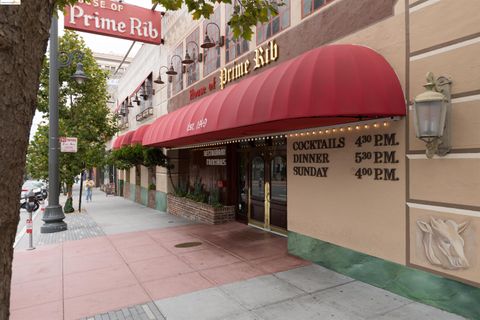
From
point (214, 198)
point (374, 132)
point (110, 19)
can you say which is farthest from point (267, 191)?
point (110, 19)

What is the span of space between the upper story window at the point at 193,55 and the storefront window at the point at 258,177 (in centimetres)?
457

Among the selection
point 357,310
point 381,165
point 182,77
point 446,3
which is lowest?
point 357,310

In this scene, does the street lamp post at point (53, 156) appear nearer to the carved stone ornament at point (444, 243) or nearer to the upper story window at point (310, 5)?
the upper story window at point (310, 5)

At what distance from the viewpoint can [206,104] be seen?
878cm

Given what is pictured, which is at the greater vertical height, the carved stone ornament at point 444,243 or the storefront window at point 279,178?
the storefront window at point 279,178

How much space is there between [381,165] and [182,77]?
1077 cm

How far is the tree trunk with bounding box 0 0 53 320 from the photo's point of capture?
1.49 meters

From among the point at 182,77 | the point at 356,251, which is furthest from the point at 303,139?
the point at 182,77

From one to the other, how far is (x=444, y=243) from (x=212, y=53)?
9496 millimetres

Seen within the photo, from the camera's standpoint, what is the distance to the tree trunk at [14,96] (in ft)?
4.89

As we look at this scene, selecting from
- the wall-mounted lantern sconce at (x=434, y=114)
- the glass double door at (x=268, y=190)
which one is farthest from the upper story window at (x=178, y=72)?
the wall-mounted lantern sconce at (x=434, y=114)

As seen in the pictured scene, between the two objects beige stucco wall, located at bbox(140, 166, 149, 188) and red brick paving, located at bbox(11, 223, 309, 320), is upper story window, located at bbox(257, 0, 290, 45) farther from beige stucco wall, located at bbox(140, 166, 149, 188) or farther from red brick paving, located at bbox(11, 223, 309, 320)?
beige stucco wall, located at bbox(140, 166, 149, 188)

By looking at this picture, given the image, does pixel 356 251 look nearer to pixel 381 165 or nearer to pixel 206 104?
pixel 381 165

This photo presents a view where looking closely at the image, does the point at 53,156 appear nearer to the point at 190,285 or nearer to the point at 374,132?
the point at 190,285
